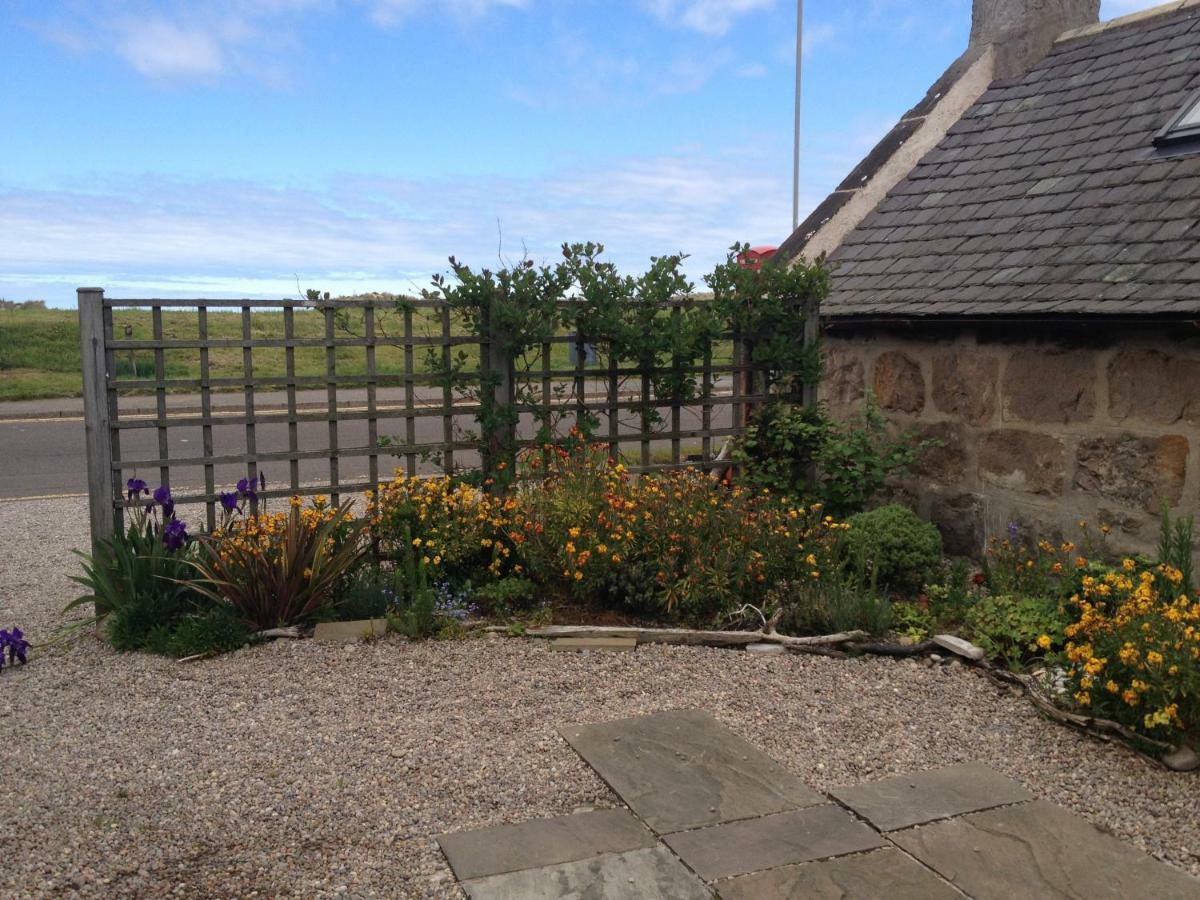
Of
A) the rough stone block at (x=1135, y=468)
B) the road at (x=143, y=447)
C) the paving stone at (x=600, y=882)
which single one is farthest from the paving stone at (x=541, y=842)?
the road at (x=143, y=447)

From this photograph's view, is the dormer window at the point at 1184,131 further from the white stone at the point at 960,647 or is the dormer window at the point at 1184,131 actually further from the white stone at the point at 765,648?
the white stone at the point at 765,648

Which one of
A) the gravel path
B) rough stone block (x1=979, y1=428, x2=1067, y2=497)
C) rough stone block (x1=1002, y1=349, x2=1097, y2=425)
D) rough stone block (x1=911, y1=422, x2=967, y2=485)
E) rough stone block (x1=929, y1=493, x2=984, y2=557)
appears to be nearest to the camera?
the gravel path

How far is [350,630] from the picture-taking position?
5598 millimetres

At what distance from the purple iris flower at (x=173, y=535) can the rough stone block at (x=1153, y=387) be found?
217 inches

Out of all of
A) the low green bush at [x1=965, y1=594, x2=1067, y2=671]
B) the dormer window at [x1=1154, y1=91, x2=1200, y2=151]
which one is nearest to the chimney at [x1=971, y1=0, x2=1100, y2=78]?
the dormer window at [x1=1154, y1=91, x2=1200, y2=151]

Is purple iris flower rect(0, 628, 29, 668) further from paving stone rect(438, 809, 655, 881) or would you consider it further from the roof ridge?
the roof ridge

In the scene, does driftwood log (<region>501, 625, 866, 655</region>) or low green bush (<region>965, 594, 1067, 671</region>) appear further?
driftwood log (<region>501, 625, 866, 655</region>)

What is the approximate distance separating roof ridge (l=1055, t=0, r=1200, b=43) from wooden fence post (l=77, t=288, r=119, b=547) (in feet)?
28.3

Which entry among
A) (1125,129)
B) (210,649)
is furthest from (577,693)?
(1125,129)

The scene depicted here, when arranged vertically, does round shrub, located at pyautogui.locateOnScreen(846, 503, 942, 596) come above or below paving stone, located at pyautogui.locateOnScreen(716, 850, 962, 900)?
above

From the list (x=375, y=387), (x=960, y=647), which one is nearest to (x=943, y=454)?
(x=960, y=647)

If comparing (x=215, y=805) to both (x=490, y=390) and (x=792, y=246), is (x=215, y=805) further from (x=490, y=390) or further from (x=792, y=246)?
(x=792, y=246)

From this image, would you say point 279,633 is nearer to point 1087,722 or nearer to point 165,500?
point 165,500

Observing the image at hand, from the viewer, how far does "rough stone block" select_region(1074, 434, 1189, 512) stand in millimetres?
5789
